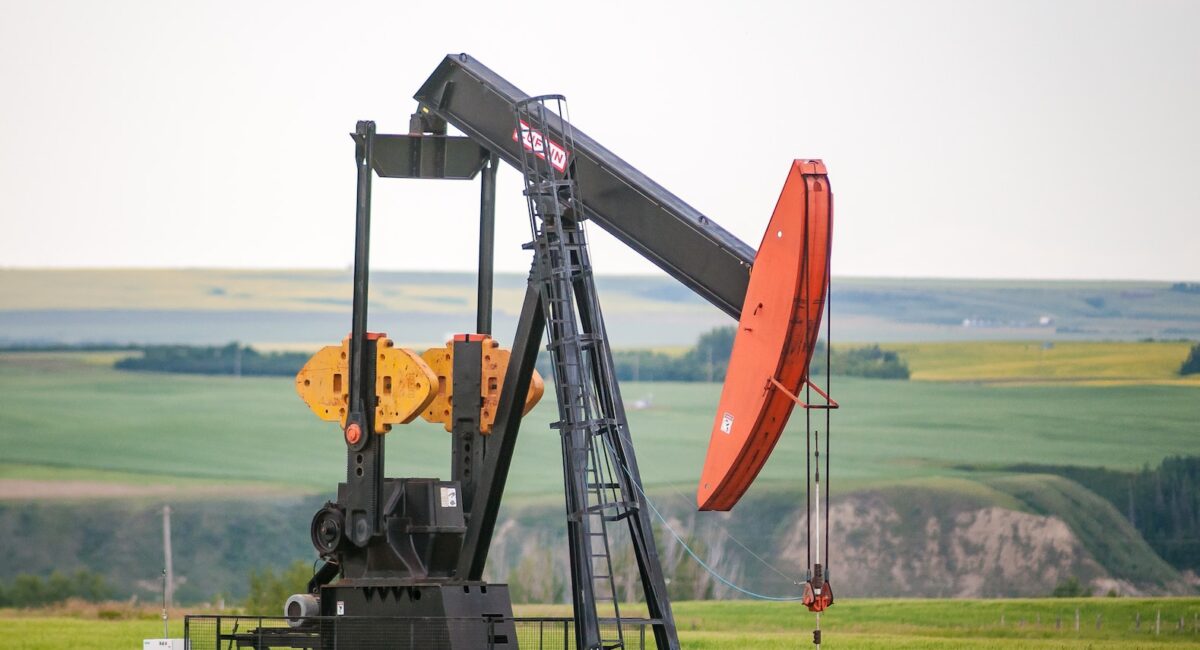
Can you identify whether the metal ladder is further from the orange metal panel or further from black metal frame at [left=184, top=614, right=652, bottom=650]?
the orange metal panel

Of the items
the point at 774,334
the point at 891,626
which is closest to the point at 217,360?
the point at 891,626

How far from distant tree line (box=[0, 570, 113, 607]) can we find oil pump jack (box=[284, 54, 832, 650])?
95.1ft

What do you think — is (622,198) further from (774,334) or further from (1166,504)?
(1166,504)

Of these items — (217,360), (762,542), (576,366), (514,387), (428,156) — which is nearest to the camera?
(576,366)

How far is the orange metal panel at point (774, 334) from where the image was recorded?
14.0m

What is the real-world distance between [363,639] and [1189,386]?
38587mm

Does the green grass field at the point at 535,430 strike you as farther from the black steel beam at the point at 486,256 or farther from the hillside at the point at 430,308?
the black steel beam at the point at 486,256

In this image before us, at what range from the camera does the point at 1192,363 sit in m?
50.8

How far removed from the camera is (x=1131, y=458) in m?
51.3

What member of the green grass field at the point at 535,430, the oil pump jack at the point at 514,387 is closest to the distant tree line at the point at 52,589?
the green grass field at the point at 535,430

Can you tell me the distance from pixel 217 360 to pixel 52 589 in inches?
819

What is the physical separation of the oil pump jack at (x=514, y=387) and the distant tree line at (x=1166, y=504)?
113 ft

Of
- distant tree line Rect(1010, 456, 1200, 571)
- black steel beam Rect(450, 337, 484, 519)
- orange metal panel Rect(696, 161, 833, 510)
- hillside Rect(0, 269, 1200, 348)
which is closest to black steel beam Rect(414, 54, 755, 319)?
orange metal panel Rect(696, 161, 833, 510)

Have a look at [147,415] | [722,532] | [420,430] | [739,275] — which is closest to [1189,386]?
[722,532]
